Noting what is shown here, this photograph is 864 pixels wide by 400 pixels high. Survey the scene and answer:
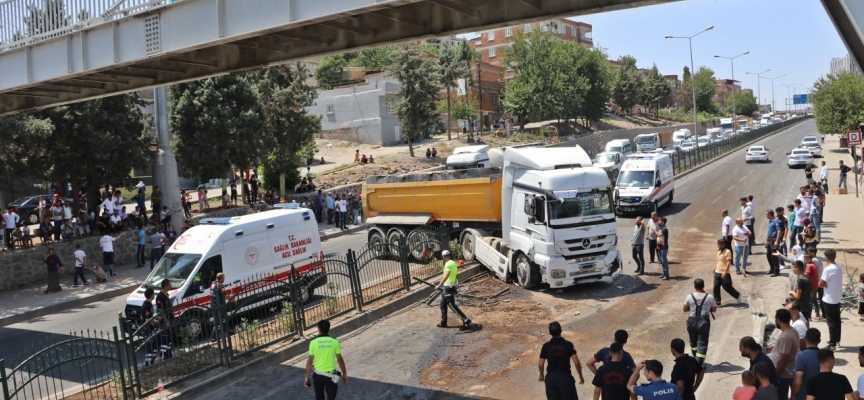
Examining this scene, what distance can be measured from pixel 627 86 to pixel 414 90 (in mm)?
56830

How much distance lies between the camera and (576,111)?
71688 mm

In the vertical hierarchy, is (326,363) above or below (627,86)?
below

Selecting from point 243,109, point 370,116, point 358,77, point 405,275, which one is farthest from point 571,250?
point 358,77

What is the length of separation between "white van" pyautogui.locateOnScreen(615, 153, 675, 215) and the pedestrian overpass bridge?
17151 mm

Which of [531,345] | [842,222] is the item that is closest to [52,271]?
[531,345]

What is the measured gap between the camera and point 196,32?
12414 mm

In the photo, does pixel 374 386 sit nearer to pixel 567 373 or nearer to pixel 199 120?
pixel 567 373

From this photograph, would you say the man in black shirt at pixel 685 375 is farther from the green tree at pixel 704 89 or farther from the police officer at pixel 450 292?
the green tree at pixel 704 89

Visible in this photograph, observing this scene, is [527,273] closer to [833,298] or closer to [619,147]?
[833,298]

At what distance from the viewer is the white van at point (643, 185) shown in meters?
26.4

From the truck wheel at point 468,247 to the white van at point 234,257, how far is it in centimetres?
454

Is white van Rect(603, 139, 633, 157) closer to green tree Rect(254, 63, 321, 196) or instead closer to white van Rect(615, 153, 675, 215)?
white van Rect(615, 153, 675, 215)

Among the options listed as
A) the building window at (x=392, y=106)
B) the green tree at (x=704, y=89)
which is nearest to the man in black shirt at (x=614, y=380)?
the building window at (x=392, y=106)

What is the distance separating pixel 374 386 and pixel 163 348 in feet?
12.2
